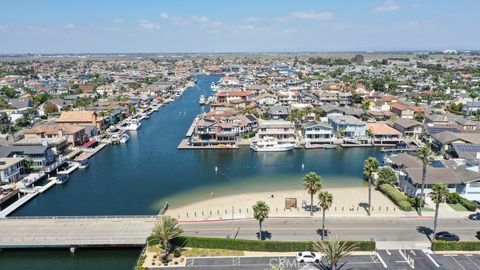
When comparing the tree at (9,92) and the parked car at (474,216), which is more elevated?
the tree at (9,92)

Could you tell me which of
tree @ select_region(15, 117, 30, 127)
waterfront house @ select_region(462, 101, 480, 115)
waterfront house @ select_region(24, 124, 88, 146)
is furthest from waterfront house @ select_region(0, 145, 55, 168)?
waterfront house @ select_region(462, 101, 480, 115)

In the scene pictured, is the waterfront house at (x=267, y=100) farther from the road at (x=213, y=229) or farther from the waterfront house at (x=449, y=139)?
the road at (x=213, y=229)

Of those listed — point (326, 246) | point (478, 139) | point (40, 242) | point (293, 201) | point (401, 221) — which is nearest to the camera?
point (326, 246)

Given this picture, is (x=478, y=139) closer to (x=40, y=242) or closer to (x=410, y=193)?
(x=410, y=193)

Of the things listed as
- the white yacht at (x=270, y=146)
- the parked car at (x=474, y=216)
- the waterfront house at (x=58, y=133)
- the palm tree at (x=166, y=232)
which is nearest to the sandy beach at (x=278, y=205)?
the parked car at (x=474, y=216)

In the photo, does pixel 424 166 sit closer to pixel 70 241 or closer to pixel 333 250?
pixel 333 250

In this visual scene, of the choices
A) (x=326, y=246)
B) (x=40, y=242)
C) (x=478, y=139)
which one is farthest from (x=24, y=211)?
(x=478, y=139)

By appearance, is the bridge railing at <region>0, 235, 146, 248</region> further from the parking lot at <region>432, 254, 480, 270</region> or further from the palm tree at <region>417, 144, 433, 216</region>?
the palm tree at <region>417, 144, 433, 216</region>
